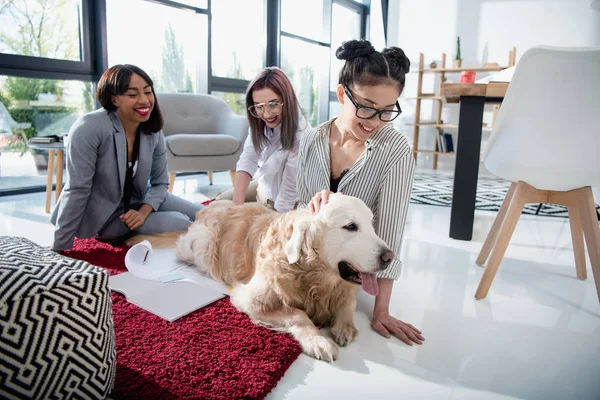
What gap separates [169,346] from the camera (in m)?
1.31

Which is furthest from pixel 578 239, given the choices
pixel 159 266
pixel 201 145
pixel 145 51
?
pixel 145 51

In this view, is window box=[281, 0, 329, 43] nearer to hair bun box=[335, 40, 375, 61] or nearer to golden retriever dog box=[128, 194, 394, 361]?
hair bun box=[335, 40, 375, 61]

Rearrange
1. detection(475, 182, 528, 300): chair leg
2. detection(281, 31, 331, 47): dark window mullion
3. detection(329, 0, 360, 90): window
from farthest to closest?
detection(329, 0, 360, 90): window → detection(281, 31, 331, 47): dark window mullion → detection(475, 182, 528, 300): chair leg

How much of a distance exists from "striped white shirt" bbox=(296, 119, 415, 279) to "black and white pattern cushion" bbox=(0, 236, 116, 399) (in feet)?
3.34

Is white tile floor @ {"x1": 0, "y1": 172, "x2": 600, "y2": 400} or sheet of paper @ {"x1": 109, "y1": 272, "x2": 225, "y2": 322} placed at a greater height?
sheet of paper @ {"x1": 109, "y1": 272, "x2": 225, "y2": 322}

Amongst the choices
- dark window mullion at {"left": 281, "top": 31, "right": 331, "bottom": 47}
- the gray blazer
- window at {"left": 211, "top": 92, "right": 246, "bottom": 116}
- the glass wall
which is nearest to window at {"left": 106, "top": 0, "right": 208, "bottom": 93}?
the glass wall

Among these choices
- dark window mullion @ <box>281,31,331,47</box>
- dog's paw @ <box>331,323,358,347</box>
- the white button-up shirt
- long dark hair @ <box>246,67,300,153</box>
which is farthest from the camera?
dark window mullion @ <box>281,31,331,47</box>

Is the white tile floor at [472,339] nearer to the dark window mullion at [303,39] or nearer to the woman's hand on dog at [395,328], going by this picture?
Result: the woman's hand on dog at [395,328]

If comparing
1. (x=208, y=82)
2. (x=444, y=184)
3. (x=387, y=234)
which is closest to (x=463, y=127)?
(x=387, y=234)

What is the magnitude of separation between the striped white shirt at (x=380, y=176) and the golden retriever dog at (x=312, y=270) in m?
0.23

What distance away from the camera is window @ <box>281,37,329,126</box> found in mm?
7176

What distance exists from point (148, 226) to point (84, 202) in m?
0.41

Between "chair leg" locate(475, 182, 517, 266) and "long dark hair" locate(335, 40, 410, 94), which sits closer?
"long dark hair" locate(335, 40, 410, 94)

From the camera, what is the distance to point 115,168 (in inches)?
88.9
